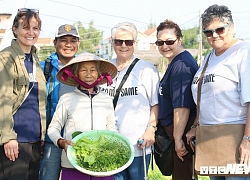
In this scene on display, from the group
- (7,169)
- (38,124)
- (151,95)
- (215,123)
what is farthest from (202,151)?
(7,169)

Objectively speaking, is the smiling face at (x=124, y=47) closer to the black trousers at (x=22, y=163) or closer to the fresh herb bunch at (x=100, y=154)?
the fresh herb bunch at (x=100, y=154)

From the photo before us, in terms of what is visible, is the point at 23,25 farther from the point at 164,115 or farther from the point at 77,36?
the point at 164,115

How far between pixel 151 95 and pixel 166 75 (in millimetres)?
266

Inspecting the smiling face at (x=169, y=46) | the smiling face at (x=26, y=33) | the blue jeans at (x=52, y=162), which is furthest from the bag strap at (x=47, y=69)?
the smiling face at (x=169, y=46)

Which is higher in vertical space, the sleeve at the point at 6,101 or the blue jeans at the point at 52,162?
the sleeve at the point at 6,101

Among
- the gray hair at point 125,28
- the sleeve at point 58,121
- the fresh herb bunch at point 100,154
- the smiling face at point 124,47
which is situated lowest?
the fresh herb bunch at point 100,154

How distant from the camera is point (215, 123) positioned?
11.5 feet

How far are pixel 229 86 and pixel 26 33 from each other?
2.02m

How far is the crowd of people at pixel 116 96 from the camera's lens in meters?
3.45

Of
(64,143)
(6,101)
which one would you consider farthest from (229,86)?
(6,101)

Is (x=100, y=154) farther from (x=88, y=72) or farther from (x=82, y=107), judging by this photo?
(x=88, y=72)

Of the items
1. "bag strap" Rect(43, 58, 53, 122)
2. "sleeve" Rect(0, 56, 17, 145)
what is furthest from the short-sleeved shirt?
"sleeve" Rect(0, 56, 17, 145)

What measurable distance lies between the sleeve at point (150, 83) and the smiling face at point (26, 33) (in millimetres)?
1186

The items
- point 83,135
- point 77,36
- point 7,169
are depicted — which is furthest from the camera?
point 77,36
